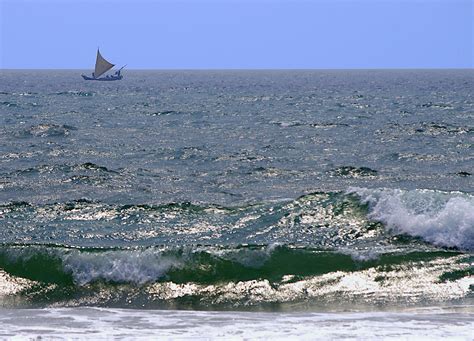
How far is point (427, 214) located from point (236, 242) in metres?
4.81

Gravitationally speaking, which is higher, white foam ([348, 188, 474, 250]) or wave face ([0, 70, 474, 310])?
white foam ([348, 188, 474, 250])

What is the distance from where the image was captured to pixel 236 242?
1881 centimetres

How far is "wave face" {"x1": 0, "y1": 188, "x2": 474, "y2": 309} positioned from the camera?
15320mm

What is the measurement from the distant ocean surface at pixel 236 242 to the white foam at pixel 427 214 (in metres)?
0.05

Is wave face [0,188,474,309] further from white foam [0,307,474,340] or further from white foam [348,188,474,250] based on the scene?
white foam [0,307,474,340]

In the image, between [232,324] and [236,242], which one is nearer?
[232,324]

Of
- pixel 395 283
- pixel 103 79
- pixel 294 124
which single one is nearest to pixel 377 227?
pixel 395 283

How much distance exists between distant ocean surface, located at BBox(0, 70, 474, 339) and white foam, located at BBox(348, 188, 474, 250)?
51 mm

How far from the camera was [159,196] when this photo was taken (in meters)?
24.2

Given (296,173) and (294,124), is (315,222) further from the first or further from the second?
(294,124)
